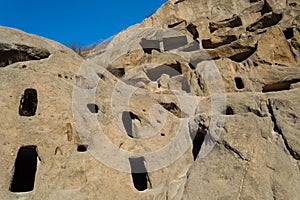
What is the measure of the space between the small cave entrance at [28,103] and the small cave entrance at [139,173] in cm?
260

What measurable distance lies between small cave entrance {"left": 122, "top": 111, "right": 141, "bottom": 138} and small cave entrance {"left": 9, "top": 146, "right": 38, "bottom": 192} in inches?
84.6

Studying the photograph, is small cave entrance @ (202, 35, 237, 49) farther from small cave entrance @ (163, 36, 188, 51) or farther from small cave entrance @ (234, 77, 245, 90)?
small cave entrance @ (234, 77, 245, 90)

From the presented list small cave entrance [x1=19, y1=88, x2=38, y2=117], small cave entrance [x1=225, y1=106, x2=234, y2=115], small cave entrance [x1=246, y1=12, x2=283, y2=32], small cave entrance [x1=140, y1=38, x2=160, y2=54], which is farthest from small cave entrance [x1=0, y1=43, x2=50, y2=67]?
small cave entrance [x1=246, y1=12, x2=283, y2=32]

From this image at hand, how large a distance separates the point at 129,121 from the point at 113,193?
2.01 m

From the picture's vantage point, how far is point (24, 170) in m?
6.70

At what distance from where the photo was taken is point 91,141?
6191 mm

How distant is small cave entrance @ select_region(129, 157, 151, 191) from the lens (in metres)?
6.35

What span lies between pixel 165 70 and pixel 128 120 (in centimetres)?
766

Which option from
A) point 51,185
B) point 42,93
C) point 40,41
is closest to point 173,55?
point 40,41

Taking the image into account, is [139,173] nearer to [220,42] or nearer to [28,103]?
[28,103]

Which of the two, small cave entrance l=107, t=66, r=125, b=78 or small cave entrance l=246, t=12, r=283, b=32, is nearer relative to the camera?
small cave entrance l=246, t=12, r=283, b=32

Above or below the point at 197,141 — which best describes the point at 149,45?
above

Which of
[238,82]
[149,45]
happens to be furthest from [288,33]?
[149,45]

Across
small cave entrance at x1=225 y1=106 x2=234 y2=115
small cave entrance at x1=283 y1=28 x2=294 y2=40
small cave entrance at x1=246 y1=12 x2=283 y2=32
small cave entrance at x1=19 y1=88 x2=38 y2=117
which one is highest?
small cave entrance at x1=246 y1=12 x2=283 y2=32
